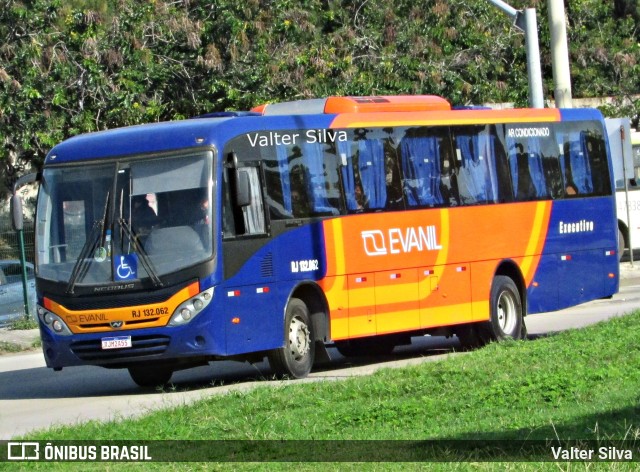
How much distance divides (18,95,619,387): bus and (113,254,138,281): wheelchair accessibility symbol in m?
0.02

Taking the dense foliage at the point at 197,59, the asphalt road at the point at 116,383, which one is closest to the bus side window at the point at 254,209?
the asphalt road at the point at 116,383

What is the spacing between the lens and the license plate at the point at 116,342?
47.5 feet

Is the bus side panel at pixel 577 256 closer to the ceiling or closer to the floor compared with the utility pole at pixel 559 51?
closer to the floor

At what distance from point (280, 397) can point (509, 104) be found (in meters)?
24.5

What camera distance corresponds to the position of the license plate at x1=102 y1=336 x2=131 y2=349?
1449 centimetres

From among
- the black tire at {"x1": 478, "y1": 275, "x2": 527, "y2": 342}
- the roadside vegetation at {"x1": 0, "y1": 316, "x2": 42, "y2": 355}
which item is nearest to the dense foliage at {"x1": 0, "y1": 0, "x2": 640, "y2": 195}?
the roadside vegetation at {"x1": 0, "y1": 316, "x2": 42, "y2": 355}

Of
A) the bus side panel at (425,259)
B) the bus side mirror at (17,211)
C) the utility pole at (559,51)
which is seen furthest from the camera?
the utility pole at (559,51)

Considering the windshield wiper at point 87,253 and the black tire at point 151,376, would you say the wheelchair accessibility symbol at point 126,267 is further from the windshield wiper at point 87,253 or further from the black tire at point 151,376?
the black tire at point 151,376

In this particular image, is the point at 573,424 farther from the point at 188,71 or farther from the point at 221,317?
the point at 188,71

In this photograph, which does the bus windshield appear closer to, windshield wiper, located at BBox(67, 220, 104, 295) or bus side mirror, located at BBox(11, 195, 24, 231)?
windshield wiper, located at BBox(67, 220, 104, 295)

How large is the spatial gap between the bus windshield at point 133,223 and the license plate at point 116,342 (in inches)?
24.7

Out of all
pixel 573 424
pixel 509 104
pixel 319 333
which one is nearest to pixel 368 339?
pixel 319 333

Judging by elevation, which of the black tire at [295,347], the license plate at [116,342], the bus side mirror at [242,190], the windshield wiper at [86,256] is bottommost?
the black tire at [295,347]

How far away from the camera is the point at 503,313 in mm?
18844
